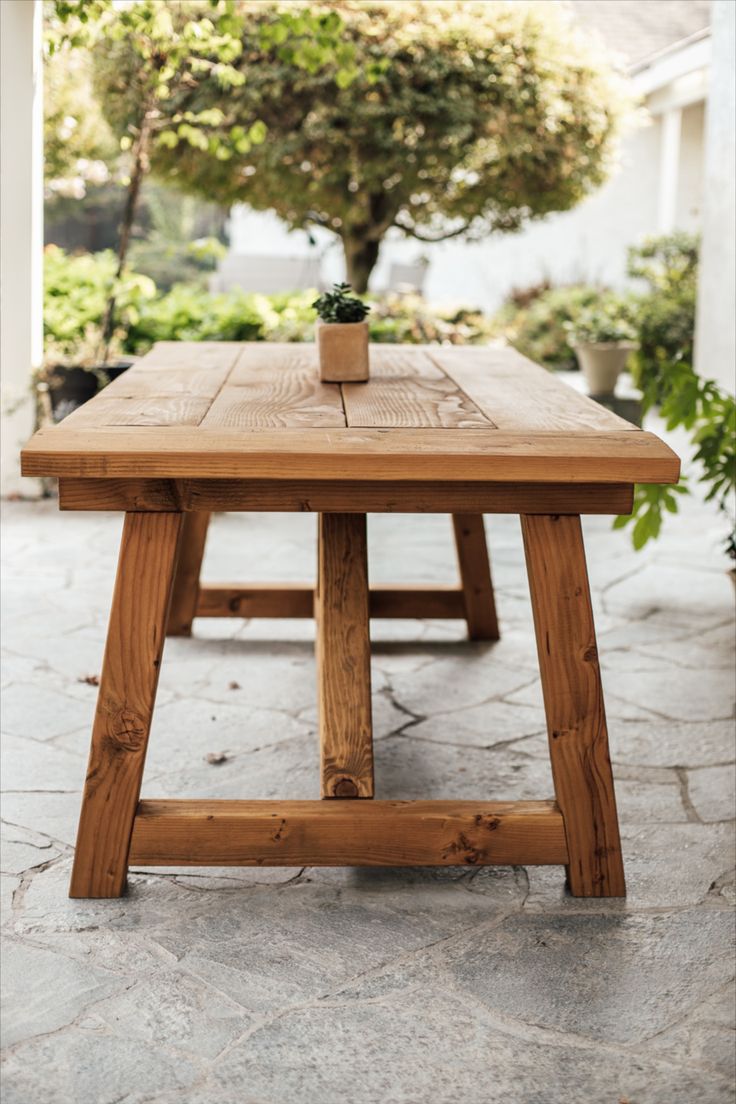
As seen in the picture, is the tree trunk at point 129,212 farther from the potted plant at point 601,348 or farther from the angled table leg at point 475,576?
the potted plant at point 601,348

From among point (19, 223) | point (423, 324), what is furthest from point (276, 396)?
point (423, 324)

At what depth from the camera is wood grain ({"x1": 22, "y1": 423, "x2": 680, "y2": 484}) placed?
77.8 inches

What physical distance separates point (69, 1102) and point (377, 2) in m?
6.33

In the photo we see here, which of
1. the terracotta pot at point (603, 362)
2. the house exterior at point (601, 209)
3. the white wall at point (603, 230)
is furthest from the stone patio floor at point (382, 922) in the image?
the white wall at point (603, 230)

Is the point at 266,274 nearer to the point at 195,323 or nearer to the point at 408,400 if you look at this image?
the point at 195,323

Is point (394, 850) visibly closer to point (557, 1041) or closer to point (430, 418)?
point (557, 1041)

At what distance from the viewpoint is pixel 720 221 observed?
15.9 feet

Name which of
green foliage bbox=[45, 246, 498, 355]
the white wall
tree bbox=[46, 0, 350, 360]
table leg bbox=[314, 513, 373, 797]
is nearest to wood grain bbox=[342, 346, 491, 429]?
table leg bbox=[314, 513, 373, 797]

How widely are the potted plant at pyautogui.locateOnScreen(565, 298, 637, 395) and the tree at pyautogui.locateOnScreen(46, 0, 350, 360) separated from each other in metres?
2.33

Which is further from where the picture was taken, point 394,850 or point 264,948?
point 394,850

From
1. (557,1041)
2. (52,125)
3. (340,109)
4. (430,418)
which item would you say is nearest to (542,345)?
(340,109)

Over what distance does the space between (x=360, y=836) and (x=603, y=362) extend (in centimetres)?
550

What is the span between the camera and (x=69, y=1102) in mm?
1639

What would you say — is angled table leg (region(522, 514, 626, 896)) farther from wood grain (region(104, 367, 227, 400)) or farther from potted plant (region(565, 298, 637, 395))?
potted plant (region(565, 298, 637, 395))
